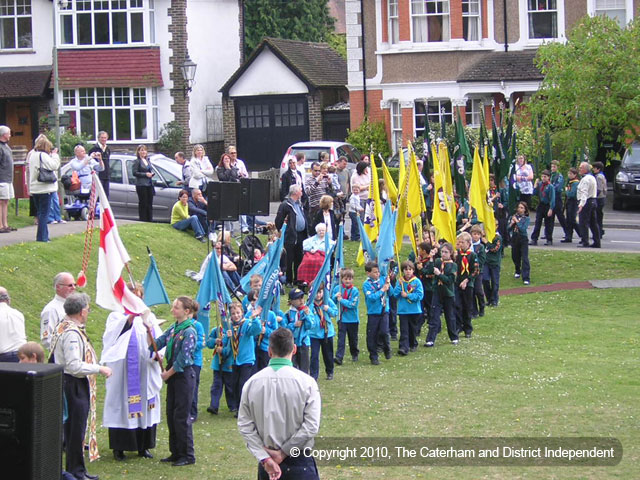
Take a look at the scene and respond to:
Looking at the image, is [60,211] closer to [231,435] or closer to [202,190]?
[202,190]

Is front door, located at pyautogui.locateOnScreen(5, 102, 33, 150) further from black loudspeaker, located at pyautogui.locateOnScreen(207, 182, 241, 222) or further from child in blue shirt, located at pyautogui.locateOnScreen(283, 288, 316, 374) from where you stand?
child in blue shirt, located at pyautogui.locateOnScreen(283, 288, 316, 374)

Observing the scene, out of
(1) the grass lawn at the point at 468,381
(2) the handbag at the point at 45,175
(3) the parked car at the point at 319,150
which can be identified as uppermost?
(3) the parked car at the point at 319,150

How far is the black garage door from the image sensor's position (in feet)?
142

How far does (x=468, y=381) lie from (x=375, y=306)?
214 centimetres

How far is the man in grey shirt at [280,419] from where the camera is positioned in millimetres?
8203

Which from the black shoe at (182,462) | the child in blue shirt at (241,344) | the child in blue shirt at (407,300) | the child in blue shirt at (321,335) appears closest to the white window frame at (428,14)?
the child in blue shirt at (407,300)

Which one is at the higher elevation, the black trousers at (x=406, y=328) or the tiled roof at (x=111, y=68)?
the tiled roof at (x=111, y=68)

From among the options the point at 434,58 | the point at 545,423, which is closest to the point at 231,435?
the point at 545,423

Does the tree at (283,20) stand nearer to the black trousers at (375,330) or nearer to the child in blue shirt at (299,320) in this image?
the black trousers at (375,330)

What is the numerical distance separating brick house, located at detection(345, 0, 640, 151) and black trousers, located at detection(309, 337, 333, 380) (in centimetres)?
2347

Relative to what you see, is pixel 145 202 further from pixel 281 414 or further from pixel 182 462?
pixel 281 414

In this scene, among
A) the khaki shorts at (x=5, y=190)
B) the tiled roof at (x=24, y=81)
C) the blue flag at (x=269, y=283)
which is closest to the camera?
the blue flag at (x=269, y=283)

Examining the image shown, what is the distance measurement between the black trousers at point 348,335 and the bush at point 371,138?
22.7 m

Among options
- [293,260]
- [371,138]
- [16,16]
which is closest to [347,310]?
[293,260]
